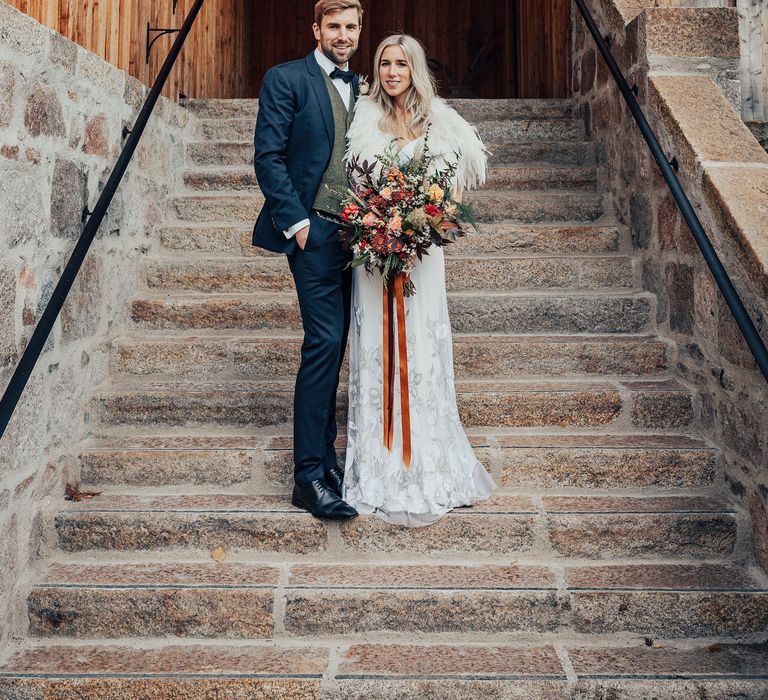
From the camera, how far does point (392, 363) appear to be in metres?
2.68

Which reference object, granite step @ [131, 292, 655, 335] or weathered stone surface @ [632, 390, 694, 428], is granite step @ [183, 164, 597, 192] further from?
weathered stone surface @ [632, 390, 694, 428]

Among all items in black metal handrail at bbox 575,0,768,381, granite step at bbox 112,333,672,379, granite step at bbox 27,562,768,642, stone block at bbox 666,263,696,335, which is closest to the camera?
black metal handrail at bbox 575,0,768,381

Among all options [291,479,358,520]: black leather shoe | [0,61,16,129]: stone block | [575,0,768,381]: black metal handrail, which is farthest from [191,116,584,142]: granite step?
[291,479,358,520]: black leather shoe

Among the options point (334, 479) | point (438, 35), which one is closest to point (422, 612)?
point (334, 479)

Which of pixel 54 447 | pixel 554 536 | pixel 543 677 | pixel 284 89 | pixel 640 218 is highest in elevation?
pixel 284 89

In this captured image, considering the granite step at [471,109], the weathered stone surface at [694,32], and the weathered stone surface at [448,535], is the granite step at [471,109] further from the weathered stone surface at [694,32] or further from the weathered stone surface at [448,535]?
the weathered stone surface at [448,535]

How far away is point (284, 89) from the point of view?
2.47 metres

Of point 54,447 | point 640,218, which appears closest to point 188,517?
point 54,447

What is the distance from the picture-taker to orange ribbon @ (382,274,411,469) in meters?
2.63

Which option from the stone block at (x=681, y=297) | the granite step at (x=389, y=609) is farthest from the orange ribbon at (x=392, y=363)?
the stone block at (x=681, y=297)

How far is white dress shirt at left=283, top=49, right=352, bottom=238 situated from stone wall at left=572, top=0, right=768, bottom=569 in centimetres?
137

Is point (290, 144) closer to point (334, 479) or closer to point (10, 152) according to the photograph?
point (10, 152)

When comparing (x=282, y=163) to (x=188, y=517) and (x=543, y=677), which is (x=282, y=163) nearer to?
(x=188, y=517)

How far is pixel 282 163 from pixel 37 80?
885mm
